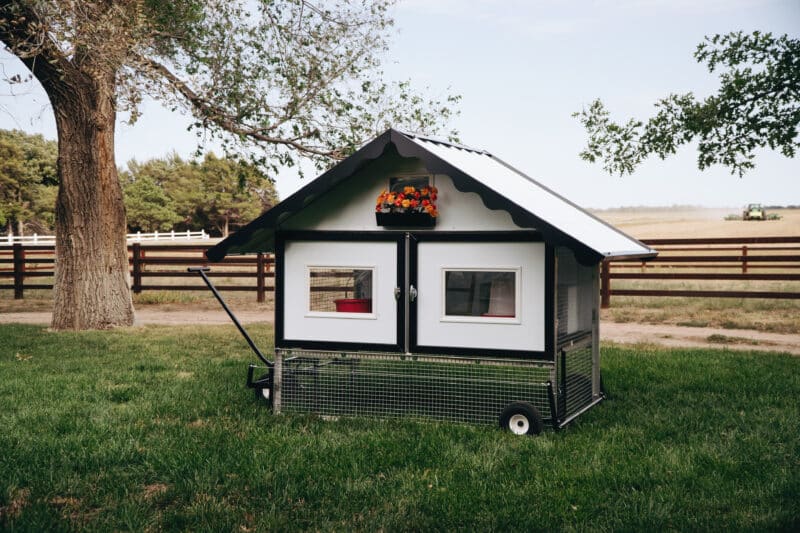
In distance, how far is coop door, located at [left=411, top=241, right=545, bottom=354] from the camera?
22.8ft

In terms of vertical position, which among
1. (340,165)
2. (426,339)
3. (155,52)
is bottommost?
(426,339)

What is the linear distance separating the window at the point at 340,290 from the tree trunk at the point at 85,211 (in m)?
8.28

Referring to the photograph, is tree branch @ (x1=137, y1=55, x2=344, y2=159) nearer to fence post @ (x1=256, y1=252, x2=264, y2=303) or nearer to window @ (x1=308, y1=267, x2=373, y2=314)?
fence post @ (x1=256, y1=252, x2=264, y2=303)

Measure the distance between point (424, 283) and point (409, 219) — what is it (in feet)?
1.81

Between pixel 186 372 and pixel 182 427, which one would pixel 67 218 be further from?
pixel 182 427

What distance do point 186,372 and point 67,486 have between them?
4485mm

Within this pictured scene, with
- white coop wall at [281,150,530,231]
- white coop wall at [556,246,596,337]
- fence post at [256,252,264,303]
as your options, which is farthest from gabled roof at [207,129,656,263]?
fence post at [256,252,264,303]

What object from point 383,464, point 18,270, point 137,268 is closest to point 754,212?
point 137,268

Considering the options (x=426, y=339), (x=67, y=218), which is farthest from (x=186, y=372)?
(x=67, y=218)

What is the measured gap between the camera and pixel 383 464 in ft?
19.6

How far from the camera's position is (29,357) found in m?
11.5

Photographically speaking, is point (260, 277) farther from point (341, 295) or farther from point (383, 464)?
point (383, 464)

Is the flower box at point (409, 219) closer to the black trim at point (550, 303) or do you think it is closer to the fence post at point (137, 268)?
the black trim at point (550, 303)

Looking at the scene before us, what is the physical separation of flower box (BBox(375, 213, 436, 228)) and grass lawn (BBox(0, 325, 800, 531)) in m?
1.65
